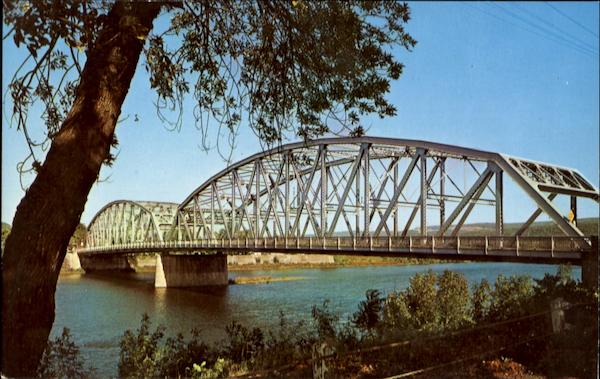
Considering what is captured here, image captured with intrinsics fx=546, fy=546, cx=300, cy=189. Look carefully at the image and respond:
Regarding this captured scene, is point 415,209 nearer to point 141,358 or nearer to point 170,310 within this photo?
point 170,310

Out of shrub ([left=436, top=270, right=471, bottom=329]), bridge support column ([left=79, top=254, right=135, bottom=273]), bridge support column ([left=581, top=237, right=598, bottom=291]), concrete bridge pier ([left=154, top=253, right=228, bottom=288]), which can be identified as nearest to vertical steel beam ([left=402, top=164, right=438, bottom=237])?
bridge support column ([left=581, top=237, right=598, bottom=291])

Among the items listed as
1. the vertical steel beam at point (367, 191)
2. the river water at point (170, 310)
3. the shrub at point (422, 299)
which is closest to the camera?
the shrub at point (422, 299)

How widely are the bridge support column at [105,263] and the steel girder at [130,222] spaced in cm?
341

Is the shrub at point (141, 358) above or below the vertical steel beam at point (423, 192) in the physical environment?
below

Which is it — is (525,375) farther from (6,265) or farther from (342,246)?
(342,246)

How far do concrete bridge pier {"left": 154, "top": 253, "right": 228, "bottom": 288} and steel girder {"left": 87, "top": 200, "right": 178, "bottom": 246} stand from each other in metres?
17.8

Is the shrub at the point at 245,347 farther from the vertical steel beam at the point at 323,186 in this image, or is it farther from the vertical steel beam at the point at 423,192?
the vertical steel beam at the point at 323,186

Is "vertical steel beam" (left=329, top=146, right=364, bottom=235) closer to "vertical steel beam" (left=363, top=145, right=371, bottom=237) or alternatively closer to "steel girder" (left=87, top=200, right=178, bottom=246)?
"vertical steel beam" (left=363, top=145, right=371, bottom=237)

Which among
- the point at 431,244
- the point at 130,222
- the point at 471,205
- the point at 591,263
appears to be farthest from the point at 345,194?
the point at 130,222

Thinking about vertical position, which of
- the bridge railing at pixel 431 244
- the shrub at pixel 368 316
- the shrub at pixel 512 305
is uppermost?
the bridge railing at pixel 431 244

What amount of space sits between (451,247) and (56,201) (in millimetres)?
26026

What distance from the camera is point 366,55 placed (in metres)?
8.28

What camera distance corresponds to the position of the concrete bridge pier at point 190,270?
6481 centimetres

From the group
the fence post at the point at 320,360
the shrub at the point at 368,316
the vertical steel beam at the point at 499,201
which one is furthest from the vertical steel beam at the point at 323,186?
the fence post at the point at 320,360
